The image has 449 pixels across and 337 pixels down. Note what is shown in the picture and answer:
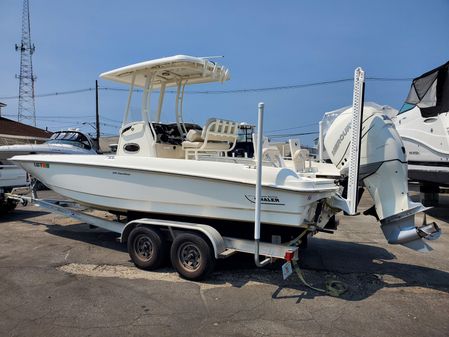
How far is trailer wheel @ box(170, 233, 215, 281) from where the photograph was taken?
482 centimetres

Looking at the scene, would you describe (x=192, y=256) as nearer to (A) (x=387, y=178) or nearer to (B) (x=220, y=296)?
(B) (x=220, y=296)

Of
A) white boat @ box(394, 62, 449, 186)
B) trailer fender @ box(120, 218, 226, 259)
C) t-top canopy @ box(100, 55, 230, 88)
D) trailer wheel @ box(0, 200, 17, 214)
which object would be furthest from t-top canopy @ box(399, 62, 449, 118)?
trailer wheel @ box(0, 200, 17, 214)

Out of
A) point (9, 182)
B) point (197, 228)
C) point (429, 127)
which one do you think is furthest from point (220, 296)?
point (429, 127)

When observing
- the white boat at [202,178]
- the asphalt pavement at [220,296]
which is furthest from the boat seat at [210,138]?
the asphalt pavement at [220,296]

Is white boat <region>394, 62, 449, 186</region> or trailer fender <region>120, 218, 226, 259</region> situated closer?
trailer fender <region>120, 218, 226, 259</region>

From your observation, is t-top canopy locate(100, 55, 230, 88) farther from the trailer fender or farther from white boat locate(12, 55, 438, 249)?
the trailer fender

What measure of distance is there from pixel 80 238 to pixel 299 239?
14.0ft

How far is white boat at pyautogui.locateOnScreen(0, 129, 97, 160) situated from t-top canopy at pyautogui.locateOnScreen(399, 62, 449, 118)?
10.6 meters

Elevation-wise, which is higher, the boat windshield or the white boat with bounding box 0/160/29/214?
the boat windshield

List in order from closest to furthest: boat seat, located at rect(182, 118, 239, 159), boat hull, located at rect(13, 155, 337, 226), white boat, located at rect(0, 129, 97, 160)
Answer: boat hull, located at rect(13, 155, 337, 226) → boat seat, located at rect(182, 118, 239, 159) → white boat, located at rect(0, 129, 97, 160)

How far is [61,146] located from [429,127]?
11.4 metres

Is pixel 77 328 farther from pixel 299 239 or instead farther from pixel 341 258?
pixel 341 258

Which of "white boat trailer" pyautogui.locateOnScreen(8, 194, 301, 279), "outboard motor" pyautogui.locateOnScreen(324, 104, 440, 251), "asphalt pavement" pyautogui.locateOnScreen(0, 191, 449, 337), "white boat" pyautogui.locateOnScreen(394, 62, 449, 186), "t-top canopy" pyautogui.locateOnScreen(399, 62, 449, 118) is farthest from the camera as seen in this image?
"white boat" pyautogui.locateOnScreen(394, 62, 449, 186)

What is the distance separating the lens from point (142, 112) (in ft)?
20.1
